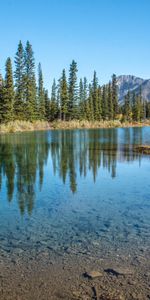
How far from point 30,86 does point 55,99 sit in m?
21.4

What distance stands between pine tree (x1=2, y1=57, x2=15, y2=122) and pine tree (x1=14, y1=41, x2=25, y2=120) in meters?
5.89

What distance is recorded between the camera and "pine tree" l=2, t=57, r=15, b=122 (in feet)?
194

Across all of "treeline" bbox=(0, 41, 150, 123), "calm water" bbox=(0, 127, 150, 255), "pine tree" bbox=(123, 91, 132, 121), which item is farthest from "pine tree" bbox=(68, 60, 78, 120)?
"calm water" bbox=(0, 127, 150, 255)

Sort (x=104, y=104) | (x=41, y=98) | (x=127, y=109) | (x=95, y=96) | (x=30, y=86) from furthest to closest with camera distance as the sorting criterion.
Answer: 1. (x=127, y=109)
2. (x=104, y=104)
3. (x=95, y=96)
4. (x=41, y=98)
5. (x=30, y=86)

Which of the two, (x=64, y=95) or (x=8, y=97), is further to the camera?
(x=64, y=95)

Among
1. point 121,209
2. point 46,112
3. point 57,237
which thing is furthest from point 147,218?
point 46,112

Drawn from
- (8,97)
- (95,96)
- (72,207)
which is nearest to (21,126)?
(8,97)

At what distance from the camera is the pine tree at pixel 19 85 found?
67.4 metres

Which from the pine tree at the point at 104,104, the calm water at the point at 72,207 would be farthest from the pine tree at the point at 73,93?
the calm water at the point at 72,207

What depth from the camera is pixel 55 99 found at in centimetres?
9400

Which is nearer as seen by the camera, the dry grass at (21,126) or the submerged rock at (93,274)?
the submerged rock at (93,274)

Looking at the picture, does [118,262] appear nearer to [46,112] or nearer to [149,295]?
[149,295]

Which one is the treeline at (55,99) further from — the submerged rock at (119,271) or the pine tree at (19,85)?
the submerged rock at (119,271)

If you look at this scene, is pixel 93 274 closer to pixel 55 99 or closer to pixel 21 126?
pixel 21 126
